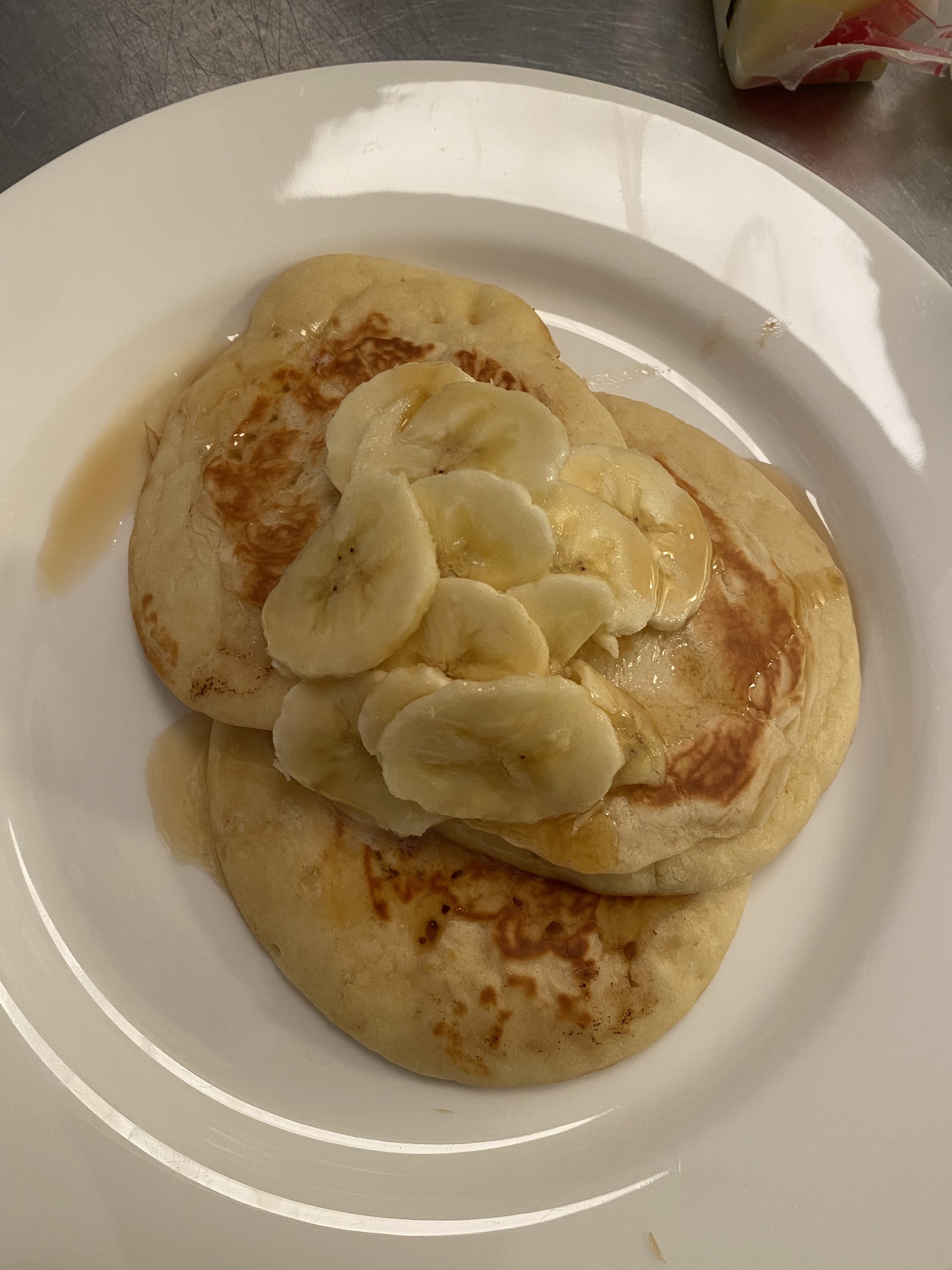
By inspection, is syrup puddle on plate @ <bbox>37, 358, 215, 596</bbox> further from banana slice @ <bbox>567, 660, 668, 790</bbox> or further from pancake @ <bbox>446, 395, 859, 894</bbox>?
banana slice @ <bbox>567, 660, 668, 790</bbox>

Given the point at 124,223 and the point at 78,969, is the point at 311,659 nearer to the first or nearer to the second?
the point at 78,969

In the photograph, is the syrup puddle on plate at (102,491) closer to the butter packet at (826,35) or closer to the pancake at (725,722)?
the pancake at (725,722)

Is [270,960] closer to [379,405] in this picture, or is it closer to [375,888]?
[375,888]

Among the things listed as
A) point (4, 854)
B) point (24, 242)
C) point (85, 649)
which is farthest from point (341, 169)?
point (4, 854)

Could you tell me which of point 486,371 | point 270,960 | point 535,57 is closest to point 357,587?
point 486,371

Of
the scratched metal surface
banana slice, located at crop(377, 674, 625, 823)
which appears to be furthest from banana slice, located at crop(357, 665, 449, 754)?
the scratched metal surface

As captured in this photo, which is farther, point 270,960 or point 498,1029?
point 270,960

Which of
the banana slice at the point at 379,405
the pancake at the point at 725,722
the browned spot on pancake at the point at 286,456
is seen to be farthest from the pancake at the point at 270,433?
the pancake at the point at 725,722
